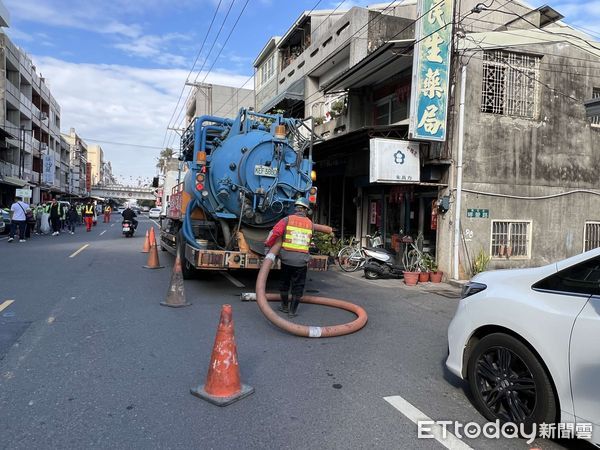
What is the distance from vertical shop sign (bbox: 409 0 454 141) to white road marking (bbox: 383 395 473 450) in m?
7.80

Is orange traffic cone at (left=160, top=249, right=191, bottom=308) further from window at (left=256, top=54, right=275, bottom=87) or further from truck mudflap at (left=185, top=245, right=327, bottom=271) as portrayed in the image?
window at (left=256, top=54, right=275, bottom=87)

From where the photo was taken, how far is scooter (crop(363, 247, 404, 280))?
1177 centimetres

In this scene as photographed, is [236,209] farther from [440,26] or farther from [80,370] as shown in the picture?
[440,26]

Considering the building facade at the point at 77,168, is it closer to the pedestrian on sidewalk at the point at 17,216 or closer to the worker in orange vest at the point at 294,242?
the pedestrian on sidewalk at the point at 17,216

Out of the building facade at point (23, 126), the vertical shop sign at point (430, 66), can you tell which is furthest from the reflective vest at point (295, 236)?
the building facade at point (23, 126)

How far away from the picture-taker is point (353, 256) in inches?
516

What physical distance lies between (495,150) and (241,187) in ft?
22.6

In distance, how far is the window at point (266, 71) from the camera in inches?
1128

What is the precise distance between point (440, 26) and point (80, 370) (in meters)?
10.1

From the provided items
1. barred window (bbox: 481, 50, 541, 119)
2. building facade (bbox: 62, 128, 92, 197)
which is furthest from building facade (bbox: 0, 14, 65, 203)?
barred window (bbox: 481, 50, 541, 119)

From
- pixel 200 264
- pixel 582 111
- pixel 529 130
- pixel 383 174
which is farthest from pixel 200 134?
pixel 582 111

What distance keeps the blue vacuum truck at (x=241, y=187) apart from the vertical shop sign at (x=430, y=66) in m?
3.09

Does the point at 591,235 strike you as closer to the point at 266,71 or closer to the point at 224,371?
the point at 224,371

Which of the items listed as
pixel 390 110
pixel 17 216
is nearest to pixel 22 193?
pixel 17 216
